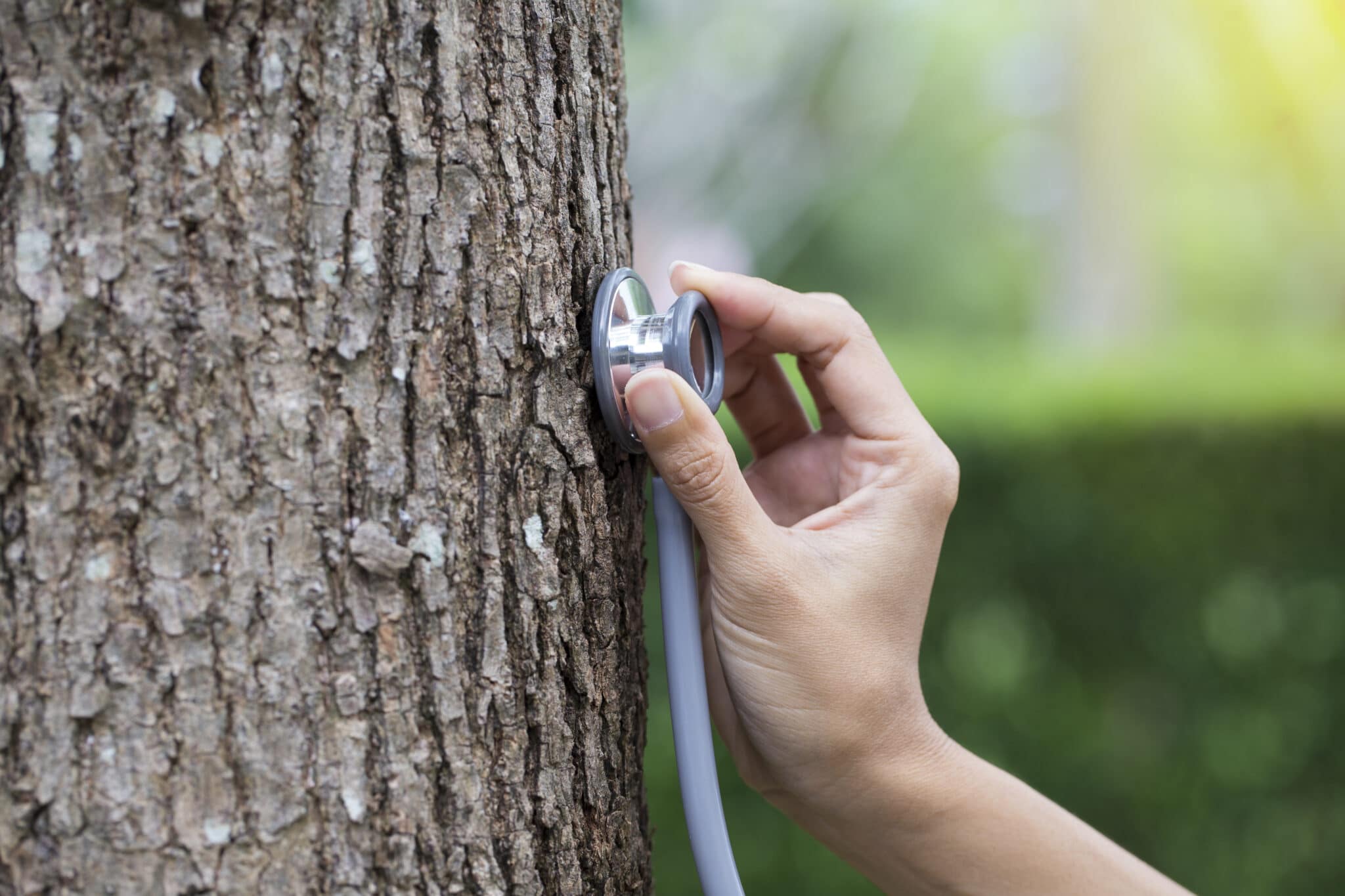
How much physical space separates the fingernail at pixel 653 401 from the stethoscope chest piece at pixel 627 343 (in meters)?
0.04

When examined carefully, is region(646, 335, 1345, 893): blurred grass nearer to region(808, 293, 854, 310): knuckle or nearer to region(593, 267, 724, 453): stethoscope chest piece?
region(808, 293, 854, 310): knuckle

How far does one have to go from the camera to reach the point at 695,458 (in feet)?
3.51

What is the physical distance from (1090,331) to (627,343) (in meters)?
9.88

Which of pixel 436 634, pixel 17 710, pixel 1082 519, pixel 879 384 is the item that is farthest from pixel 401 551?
pixel 1082 519

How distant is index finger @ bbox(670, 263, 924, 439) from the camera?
52.2 inches

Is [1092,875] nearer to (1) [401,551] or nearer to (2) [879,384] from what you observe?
(2) [879,384]

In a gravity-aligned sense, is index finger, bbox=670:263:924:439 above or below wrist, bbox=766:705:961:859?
above

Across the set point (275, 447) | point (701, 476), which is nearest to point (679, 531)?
A: point (701, 476)

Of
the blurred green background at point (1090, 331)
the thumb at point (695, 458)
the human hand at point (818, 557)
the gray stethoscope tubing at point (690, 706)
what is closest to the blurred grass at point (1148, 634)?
the blurred green background at point (1090, 331)

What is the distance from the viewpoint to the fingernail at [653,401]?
1.03 metres

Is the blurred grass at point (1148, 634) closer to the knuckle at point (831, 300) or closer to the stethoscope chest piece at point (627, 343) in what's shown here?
the knuckle at point (831, 300)

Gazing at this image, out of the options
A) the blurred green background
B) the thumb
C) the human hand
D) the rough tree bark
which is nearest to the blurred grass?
the blurred green background

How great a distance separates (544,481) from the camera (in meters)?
1.03

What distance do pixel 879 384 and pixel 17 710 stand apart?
1032 millimetres
